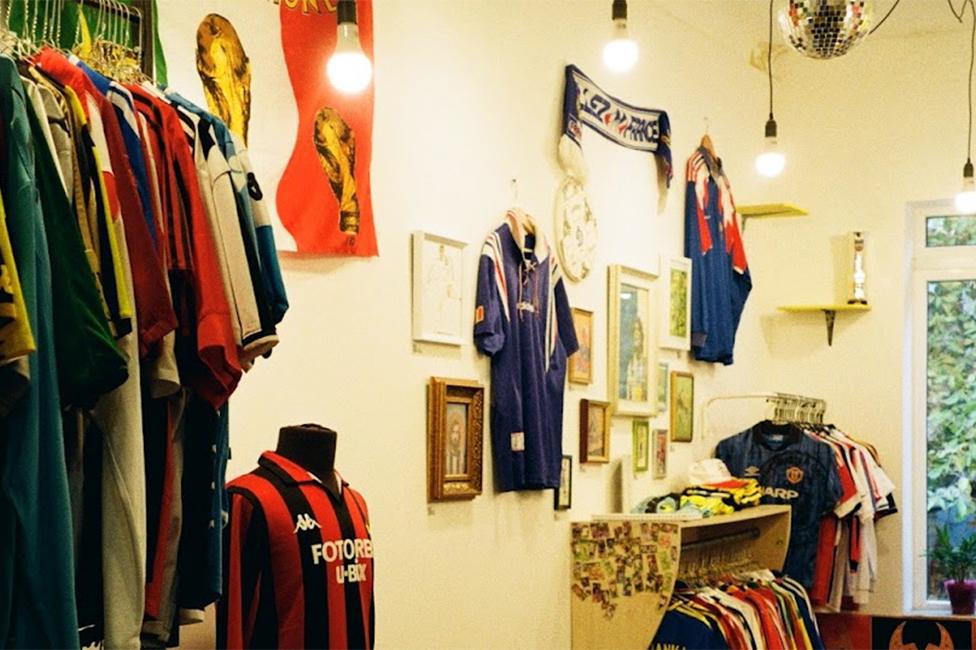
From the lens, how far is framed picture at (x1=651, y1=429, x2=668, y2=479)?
617 centimetres

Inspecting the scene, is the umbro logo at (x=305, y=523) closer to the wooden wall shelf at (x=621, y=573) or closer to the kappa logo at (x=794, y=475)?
the wooden wall shelf at (x=621, y=573)

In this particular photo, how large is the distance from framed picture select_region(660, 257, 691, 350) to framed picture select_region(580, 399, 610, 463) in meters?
0.67

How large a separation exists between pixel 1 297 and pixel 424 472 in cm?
257

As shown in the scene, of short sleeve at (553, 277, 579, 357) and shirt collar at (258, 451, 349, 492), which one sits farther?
short sleeve at (553, 277, 579, 357)

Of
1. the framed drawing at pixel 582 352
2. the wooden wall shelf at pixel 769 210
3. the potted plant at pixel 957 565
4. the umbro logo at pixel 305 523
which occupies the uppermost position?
the wooden wall shelf at pixel 769 210

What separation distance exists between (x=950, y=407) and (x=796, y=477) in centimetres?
128

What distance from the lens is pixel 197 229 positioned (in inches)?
101

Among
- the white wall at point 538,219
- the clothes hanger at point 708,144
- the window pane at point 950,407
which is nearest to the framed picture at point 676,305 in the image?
the white wall at point 538,219

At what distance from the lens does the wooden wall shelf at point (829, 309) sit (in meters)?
7.27

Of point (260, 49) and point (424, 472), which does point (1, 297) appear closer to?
point (260, 49)

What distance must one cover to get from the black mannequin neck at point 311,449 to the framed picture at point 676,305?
114 inches

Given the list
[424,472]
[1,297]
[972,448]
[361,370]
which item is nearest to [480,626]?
[424,472]

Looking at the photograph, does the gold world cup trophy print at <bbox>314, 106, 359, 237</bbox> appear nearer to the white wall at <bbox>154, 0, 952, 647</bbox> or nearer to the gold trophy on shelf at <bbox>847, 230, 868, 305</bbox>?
the white wall at <bbox>154, 0, 952, 647</bbox>

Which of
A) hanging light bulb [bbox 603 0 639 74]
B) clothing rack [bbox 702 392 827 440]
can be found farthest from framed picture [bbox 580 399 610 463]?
hanging light bulb [bbox 603 0 639 74]
